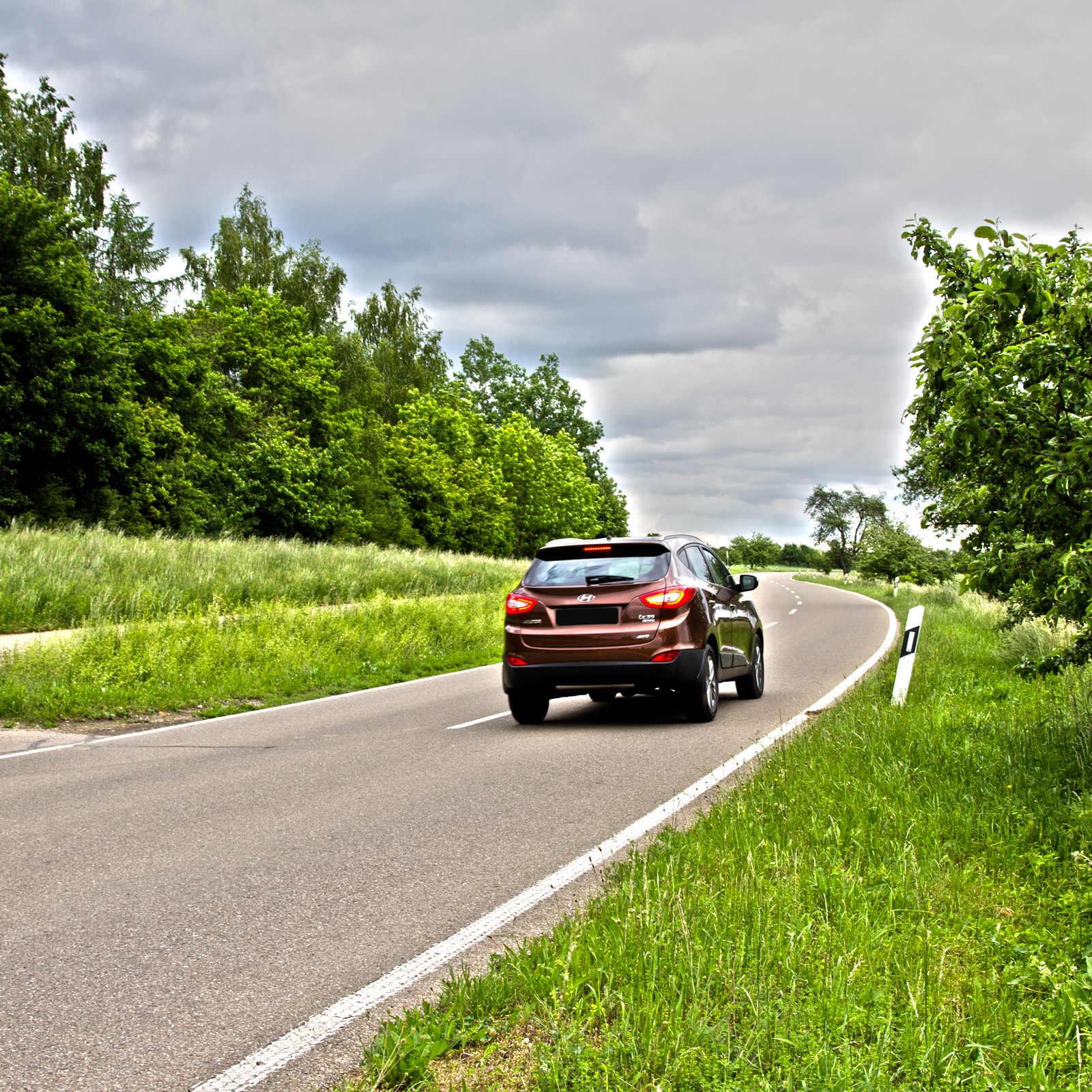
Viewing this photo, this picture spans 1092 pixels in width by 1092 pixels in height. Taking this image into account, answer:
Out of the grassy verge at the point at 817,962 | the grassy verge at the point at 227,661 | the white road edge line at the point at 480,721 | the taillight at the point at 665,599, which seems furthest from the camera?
the grassy verge at the point at 227,661

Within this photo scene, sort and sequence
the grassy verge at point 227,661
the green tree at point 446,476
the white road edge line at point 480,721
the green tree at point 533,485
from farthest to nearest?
the green tree at point 533,485 < the green tree at point 446,476 < the grassy verge at point 227,661 < the white road edge line at point 480,721

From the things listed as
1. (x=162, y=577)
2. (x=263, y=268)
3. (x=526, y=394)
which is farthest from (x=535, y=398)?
(x=162, y=577)

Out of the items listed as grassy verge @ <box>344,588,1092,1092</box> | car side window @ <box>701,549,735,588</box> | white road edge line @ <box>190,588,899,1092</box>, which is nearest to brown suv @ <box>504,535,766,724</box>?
car side window @ <box>701,549,735,588</box>

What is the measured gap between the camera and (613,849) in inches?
210

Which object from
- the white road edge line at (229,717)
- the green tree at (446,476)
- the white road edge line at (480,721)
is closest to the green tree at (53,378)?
the white road edge line at (229,717)

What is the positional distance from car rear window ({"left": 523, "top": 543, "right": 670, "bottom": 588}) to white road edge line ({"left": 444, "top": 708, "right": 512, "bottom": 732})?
1.60 metres

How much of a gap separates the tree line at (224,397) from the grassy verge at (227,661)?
17.1 meters

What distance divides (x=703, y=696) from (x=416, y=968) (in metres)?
6.48

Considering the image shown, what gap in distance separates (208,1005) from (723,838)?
2.53m

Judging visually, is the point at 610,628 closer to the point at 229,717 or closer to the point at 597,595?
the point at 597,595

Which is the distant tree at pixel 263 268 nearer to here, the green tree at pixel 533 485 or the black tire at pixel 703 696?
the green tree at pixel 533 485

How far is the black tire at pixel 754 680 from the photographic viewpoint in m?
12.2

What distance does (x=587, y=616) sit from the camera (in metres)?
9.78

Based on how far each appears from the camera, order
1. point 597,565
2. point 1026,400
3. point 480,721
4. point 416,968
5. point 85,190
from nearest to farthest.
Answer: point 416,968 < point 1026,400 < point 597,565 < point 480,721 < point 85,190
